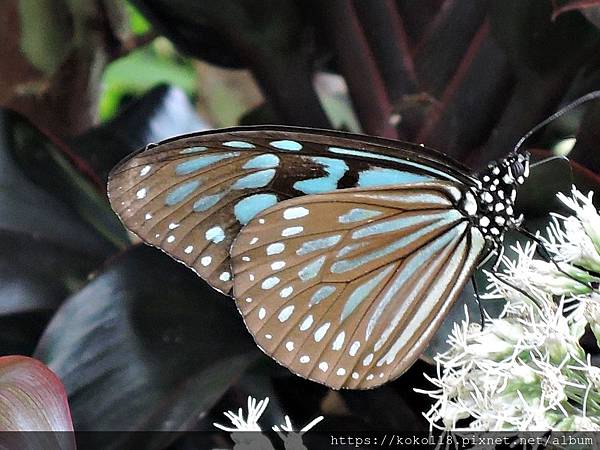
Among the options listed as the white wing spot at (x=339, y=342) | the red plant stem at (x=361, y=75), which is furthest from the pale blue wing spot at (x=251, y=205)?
the red plant stem at (x=361, y=75)

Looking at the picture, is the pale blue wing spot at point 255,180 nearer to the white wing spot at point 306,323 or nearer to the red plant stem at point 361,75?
the white wing spot at point 306,323

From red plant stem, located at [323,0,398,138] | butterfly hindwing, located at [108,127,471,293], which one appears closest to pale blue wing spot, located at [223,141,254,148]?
butterfly hindwing, located at [108,127,471,293]

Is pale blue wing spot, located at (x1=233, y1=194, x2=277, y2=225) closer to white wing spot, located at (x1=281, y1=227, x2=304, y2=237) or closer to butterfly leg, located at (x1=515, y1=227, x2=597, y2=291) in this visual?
white wing spot, located at (x1=281, y1=227, x2=304, y2=237)

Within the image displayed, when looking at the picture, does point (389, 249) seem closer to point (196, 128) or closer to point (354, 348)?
point (354, 348)

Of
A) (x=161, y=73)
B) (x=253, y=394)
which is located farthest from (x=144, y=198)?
Result: (x=161, y=73)

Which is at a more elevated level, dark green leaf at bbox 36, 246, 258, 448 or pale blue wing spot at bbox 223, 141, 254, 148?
pale blue wing spot at bbox 223, 141, 254, 148

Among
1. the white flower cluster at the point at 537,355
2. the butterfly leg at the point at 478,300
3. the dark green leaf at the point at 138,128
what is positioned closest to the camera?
the white flower cluster at the point at 537,355
